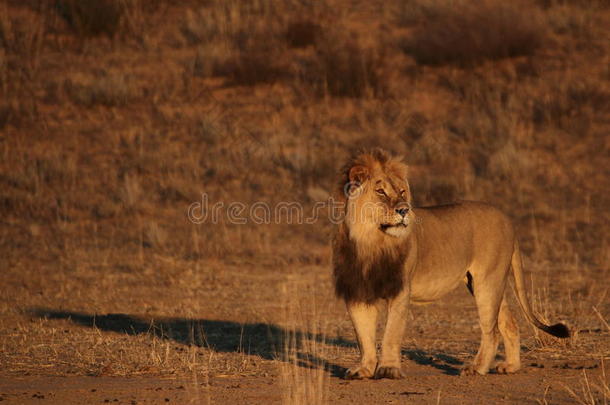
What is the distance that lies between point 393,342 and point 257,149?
11417 mm

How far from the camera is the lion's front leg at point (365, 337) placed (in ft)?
21.4

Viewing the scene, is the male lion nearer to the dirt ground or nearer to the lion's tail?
the lion's tail

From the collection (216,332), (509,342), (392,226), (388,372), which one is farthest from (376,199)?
(216,332)

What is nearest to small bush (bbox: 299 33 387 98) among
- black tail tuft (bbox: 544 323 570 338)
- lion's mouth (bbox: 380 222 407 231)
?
black tail tuft (bbox: 544 323 570 338)

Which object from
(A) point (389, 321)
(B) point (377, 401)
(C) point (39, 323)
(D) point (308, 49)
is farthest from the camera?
(D) point (308, 49)

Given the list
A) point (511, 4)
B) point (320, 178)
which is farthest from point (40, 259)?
point (511, 4)

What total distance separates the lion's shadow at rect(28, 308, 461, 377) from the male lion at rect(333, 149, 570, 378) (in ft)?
1.77

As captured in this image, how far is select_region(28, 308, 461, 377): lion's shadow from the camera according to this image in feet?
25.6

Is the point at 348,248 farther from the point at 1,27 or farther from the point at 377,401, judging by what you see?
the point at 1,27

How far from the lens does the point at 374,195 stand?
6512 millimetres

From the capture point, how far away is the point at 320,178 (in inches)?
655

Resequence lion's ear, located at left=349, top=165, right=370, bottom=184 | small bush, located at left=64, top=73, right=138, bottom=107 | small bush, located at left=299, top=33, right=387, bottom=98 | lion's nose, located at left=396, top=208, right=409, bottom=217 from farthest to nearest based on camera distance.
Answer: small bush, located at left=299, top=33, right=387, bottom=98 → small bush, located at left=64, top=73, right=138, bottom=107 → lion's ear, located at left=349, top=165, right=370, bottom=184 → lion's nose, located at left=396, top=208, right=409, bottom=217

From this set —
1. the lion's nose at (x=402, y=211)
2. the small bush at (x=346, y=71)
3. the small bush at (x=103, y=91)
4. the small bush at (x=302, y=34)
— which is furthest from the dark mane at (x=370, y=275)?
the small bush at (x=302, y=34)

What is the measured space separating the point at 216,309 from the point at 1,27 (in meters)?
12.6
